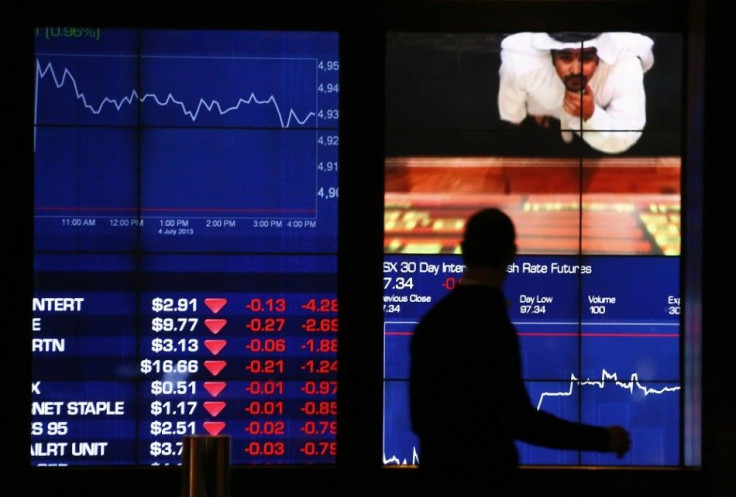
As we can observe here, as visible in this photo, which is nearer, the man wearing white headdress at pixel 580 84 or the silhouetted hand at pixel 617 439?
the silhouetted hand at pixel 617 439

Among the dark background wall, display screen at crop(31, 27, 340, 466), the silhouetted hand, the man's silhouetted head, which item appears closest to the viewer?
the silhouetted hand

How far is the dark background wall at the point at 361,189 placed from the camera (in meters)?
7.35

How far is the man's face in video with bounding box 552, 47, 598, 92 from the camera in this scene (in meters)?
7.59

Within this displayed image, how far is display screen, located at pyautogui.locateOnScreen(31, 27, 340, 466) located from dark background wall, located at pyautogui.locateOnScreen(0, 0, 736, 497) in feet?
0.29

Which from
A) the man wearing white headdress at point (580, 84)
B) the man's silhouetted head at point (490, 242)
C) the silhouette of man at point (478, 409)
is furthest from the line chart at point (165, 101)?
the silhouette of man at point (478, 409)

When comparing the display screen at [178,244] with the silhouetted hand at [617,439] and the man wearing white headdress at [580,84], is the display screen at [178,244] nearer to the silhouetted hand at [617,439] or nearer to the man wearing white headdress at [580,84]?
the man wearing white headdress at [580,84]

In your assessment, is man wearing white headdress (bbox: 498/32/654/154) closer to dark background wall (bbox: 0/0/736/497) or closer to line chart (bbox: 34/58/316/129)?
dark background wall (bbox: 0/0/736/497)

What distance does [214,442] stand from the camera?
5.66 m

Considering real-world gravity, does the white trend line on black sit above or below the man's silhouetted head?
below

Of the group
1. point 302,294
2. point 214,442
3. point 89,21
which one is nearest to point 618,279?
point 302,294

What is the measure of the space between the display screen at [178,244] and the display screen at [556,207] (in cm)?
46

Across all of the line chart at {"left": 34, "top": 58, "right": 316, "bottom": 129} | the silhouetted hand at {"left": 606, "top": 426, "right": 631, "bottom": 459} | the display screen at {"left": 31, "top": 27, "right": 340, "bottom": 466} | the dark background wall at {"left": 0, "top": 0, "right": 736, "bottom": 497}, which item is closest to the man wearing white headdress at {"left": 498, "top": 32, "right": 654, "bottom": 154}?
the dark background wall at {"left": 0, "top": 0, "right": 736, "bottom": 497}

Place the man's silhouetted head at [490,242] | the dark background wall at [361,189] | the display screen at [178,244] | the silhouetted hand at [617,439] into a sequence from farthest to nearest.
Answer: the display screen at [178,244] → the dark background wall at [361,189] → the man's silhouetted head at [490,242] → the silhouetted hand at [617,439]

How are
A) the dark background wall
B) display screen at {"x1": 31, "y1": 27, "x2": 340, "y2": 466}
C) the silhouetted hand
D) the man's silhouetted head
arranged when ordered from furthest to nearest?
display screen at {"x1": 31, "y1": 27, "x2": 340, "y2": 466}, the dark background wall, the man's silhouetted head, the silhouetted hand
